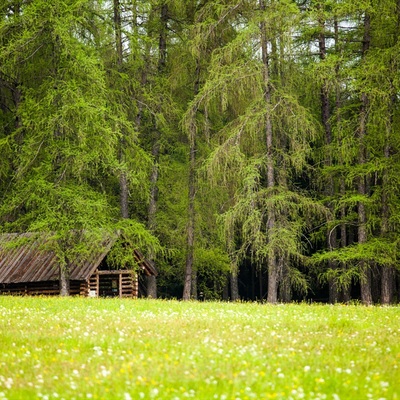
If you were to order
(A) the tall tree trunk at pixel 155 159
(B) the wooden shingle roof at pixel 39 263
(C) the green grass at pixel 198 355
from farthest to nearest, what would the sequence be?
(A) the tall tree trunk at pixel 155 159, (B) the wooden shingle roof at pixel 39 263, (C) the green grass at pixel 198 355

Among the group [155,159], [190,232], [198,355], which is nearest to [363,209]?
[190,232]

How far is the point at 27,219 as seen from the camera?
2681 centimetres

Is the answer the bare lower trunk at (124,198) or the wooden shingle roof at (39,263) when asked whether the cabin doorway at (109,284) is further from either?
the bare lower trunk at (124,198)

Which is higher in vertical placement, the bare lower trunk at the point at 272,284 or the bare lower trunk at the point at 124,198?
the bare lower trunk at the point at 124,198

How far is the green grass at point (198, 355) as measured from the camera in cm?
891

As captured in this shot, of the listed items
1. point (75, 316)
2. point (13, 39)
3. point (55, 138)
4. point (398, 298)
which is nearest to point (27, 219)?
point (55, 138)

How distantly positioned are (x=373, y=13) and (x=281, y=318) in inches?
716

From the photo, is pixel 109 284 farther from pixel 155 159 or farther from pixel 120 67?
pixel 120 67

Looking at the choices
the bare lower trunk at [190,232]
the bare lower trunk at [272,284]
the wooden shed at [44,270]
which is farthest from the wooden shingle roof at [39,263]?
the bare lower trunk at [272,284]

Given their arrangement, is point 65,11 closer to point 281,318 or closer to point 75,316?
point 75,316

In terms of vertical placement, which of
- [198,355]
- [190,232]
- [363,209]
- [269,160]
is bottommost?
[198,355]

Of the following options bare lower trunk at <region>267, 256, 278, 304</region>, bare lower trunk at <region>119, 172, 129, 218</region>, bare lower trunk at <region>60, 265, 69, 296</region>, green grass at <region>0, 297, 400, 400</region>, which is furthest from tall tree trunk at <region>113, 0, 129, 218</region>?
green grass at <region>0, 297, 400, 400</region>

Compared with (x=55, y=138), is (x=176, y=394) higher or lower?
lower

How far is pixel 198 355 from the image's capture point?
1088 centimetres
